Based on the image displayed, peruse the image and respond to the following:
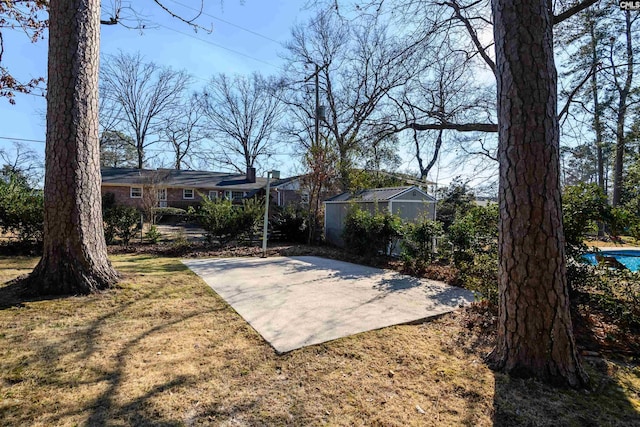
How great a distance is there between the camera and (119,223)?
910 cm

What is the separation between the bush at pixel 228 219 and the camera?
977cm

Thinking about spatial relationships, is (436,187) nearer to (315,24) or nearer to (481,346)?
(315,24)

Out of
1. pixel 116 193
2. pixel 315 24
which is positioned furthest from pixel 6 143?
pixel 315 24

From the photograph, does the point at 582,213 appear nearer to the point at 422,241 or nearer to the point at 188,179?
the point at 422,241

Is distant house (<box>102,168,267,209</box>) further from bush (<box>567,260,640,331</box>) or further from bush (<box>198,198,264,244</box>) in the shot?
bush (<box>567,260,640,331</box>)

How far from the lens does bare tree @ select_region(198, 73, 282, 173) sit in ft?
91.8

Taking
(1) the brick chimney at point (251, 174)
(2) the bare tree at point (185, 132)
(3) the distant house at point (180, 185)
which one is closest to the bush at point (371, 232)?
(3) the distant house at point (180, 185)

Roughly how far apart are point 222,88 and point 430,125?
77.8 feet

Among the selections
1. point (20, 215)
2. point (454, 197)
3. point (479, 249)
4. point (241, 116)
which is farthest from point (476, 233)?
point (241, 116)

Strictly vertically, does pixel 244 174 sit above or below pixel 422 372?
above

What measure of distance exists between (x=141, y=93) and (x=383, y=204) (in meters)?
26.4

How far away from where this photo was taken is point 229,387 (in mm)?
2139

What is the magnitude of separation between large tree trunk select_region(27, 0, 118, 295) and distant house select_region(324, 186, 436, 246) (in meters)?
6.36

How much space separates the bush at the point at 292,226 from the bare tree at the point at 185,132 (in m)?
20.8
